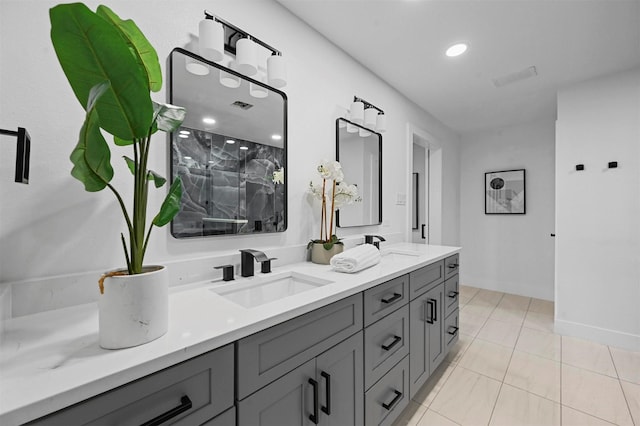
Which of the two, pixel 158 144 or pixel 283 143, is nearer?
pixel 158 144

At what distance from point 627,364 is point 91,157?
357cm

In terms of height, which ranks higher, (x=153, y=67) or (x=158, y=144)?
(x=153, y=67)

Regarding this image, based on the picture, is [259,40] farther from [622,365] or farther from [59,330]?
[622,365]

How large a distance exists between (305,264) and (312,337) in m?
0.69

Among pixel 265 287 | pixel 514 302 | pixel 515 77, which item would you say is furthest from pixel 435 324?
pixel 514 302

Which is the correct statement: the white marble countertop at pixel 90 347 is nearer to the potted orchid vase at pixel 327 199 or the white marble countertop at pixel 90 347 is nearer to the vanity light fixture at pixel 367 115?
the potted orchid vase at pixel 327 199

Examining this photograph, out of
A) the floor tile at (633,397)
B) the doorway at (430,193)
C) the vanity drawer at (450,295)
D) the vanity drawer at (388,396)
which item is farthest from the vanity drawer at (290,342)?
the doorway at (430,193)

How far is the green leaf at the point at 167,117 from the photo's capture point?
696 mm

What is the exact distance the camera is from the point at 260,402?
0.78 meters

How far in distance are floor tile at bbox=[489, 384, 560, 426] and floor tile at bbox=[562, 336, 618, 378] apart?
2.40 ft

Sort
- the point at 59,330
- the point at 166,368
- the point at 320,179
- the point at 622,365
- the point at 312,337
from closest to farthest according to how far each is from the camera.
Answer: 1. the point at 166,368
2. the point at 59,330
3. the point at 312,337
4. the point at 320,179
5. the point at 622,365

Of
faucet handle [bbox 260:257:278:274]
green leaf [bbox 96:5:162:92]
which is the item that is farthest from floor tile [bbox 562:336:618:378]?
green leaf [bbox 96:5:162:92]

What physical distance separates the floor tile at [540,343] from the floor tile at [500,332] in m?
0.05

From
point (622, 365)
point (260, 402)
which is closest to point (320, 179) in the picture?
point (260, 402)
